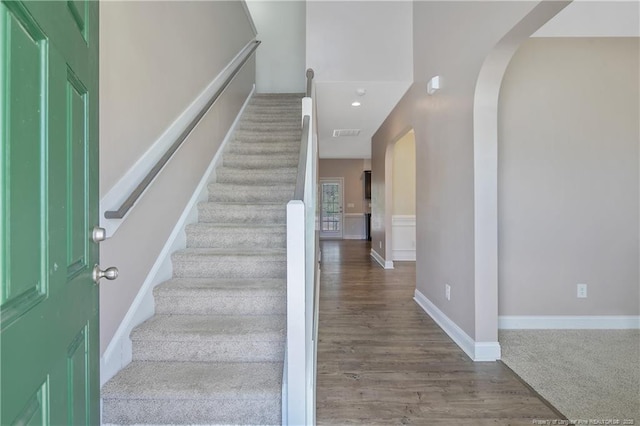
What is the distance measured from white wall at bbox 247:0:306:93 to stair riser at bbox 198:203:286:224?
13.2 ft

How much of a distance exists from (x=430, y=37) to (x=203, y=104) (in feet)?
7.98

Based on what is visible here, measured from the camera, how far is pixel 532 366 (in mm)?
2148

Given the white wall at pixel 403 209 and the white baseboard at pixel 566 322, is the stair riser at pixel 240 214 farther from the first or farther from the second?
the white wall at pixel 403 209

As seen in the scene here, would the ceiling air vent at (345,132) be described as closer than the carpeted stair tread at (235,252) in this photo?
No

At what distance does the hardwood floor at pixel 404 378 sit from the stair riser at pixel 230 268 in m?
0.80

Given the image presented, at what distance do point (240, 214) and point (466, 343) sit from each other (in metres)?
2.18

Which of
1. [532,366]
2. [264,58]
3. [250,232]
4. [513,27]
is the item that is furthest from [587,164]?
[264,58]

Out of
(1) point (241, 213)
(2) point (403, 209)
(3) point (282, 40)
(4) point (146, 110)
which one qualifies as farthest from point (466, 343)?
(3) point (282, 40)

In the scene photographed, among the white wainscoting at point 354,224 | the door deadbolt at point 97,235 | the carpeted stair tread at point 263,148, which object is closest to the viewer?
the door deadbolt at point 97,235

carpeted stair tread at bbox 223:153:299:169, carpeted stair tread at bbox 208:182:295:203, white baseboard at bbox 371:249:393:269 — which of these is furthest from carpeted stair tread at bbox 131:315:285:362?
white baseboard at bbox 371:249:393:269

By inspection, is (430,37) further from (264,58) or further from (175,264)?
(264,58)

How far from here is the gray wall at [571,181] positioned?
2.76 m

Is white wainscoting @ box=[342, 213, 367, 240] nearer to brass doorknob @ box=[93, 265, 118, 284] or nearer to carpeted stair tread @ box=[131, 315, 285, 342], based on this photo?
carpeted stair tread @ box=[131, 315, 285, 342]

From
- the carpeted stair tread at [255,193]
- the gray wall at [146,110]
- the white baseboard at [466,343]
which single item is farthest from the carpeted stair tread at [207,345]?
the white baseboard at [466,343]
